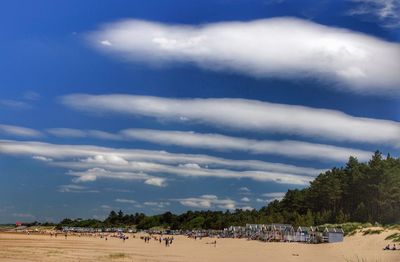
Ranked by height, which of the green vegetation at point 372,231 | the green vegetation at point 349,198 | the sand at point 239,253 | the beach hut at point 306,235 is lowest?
the sand at point 239,253

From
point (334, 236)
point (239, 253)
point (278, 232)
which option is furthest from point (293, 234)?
point (239, 253)

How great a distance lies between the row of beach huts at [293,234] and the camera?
67.6 m

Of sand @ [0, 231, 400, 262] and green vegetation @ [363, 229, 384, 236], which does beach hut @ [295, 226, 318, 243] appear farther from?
green vegetation @ [363, 229, 384, 236]

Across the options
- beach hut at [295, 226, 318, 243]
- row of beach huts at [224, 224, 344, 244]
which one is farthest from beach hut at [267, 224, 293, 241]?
beach hut at [295, 226, 318, 243]

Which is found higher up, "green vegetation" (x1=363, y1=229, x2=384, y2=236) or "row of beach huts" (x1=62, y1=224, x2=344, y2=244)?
"green vegetation" (x1=363, y1=229, x2=384, y2=236)

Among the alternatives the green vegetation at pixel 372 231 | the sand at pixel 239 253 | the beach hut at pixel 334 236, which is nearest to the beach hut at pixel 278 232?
the beach hut at pixel 334 236

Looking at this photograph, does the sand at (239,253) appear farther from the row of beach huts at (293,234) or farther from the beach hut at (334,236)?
Result: the row of beach huts at (293,234)

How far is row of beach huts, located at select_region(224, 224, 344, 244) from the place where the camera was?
67562 millimetres

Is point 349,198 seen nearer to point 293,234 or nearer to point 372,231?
point 293,234

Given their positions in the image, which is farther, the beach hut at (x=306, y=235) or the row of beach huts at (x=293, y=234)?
the beach hut at (x=306, y=235)

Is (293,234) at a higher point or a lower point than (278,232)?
lower

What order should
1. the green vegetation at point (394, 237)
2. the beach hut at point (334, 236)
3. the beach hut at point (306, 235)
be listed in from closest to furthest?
the green vegetation at point (394, 237)
the beach hut at point (334, 236)
the beach hut at point (306, 235)

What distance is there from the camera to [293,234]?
7931 centimetres

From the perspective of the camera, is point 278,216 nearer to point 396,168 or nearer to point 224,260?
point 396,168
